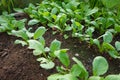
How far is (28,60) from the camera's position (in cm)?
147

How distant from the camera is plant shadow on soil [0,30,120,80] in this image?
139cm

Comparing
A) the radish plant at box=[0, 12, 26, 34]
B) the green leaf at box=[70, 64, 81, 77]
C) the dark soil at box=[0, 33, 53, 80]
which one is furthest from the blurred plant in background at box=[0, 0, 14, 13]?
the green leaf at box=[70, 64, 81, 77]

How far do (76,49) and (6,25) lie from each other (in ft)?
1.54

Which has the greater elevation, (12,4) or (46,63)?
(12,4)

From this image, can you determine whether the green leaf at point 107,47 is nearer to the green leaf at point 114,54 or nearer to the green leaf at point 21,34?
the green leaf at point 114,54

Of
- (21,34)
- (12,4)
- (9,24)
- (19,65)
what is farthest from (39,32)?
(12,4)

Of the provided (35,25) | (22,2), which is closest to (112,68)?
(35,25)

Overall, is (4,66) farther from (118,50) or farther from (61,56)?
(118,50)

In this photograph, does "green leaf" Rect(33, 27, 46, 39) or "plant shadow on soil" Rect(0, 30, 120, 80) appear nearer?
"plant shadow on soil" Rect(0, 30, 120, 80)

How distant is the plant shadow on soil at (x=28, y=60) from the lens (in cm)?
139

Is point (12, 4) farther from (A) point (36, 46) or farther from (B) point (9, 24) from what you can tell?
(A) point (36, 46)

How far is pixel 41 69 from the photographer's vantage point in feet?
4.64

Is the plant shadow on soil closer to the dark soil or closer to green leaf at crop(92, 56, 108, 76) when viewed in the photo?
the dark soil

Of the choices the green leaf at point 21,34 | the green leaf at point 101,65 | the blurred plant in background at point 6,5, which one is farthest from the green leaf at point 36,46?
the blurred plant in background at point 6,5
